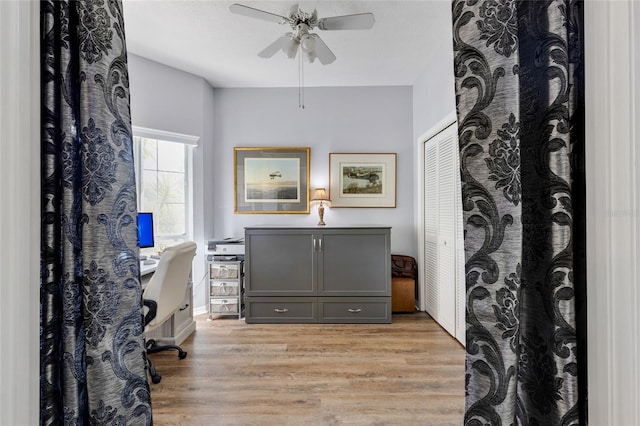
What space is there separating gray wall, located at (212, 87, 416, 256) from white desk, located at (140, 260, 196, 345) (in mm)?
1173

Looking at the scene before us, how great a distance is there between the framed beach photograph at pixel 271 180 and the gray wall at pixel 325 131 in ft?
0.30

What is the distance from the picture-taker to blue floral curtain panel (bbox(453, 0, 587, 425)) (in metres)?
0.70

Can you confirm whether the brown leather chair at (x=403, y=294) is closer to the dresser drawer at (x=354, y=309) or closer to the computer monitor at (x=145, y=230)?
the dresser drawer at (x=354, y=309)

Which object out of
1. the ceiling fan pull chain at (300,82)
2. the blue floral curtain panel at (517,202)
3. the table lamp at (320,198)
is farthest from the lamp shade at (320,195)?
the blue floral curtain panel at (517,202)

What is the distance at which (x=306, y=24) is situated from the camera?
2246mm

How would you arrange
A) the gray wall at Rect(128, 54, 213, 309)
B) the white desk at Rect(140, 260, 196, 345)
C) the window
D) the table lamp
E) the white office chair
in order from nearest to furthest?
the white office chair
the white desk at Rect(140, 260, 196, 345)
the gray wall at Rect(128, 54, 213, 309)
the window
the table lamp

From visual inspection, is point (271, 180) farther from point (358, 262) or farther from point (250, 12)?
point (250, 12)

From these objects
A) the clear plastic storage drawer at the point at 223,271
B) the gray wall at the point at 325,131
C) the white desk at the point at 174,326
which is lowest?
the white desk at the point at 174,326

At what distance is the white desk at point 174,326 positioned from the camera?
2.71 metres

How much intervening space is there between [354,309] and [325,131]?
84.2 inches

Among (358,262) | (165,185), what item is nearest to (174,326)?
(165,185)

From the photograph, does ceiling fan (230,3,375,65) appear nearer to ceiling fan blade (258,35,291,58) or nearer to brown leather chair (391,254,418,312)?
ceiling fan blade (258,35,291,58)

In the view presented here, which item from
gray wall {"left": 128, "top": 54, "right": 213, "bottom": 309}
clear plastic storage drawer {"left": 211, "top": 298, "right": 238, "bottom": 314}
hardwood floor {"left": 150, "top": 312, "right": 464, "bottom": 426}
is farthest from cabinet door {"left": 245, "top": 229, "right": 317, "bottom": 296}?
gray wall {"left": 128, "top": 54, "right": 213, "bottom": 309}
